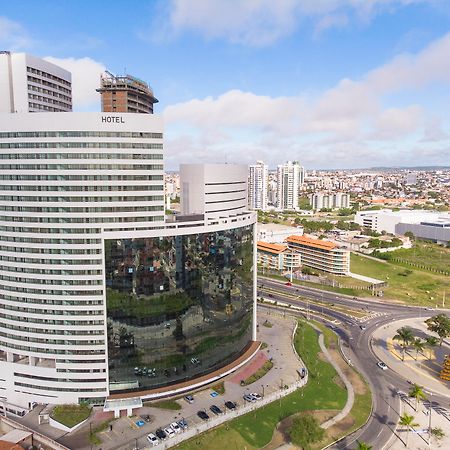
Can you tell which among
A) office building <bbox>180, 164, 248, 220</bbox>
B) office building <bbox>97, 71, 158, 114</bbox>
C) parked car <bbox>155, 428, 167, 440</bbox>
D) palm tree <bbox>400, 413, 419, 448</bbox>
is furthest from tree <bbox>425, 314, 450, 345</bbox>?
office building <bbox>97, 71, 158, 114</bbox>

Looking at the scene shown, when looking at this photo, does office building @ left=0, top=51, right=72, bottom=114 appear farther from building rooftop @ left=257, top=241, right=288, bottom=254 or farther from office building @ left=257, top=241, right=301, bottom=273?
office building @ left=257, top=241, right=301, bottom=273

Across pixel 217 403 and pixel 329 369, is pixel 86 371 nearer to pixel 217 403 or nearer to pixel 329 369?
pixel 217 403

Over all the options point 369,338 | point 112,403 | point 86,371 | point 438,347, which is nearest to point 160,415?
point 112,403

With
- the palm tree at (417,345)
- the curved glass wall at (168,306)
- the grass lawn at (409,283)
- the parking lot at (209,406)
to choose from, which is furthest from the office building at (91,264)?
the grass lawn at (409,283)

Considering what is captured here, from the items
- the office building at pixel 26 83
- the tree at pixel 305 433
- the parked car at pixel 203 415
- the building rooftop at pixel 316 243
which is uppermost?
the office building at pixel 26 83

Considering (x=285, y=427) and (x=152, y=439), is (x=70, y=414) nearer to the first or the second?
(x=152, y=439)

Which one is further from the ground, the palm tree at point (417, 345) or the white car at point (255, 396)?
the palm tree at point (417, 345)

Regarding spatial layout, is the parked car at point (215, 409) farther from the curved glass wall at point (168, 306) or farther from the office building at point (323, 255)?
the office building at point (323, 255)
